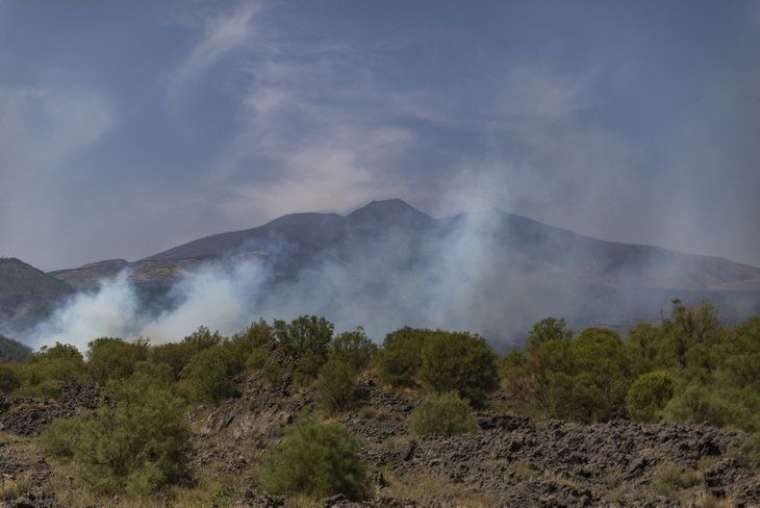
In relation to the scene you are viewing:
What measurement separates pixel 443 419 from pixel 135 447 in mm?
11311

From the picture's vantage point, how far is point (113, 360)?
43.7 metres

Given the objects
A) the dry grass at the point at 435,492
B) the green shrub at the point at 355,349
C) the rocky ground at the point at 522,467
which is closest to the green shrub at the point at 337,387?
the green shrub at the point at 355,349

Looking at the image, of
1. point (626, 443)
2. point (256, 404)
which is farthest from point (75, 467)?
point (256, 404)

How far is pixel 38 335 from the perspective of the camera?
152 meters

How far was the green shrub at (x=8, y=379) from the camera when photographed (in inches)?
1542

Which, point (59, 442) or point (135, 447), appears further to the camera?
point (59, 442)

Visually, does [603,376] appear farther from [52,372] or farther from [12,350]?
[12,350]

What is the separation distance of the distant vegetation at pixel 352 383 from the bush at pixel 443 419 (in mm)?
52

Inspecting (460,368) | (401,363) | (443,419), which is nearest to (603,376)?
(460,368)

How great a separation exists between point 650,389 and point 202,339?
32055mm

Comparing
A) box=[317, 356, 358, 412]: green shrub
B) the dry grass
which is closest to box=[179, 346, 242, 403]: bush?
box=[317, 356, 358, 412]: green shrub

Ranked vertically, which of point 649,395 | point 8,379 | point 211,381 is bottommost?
point 649,395

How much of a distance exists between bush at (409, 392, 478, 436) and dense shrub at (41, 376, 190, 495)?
951 centimetres

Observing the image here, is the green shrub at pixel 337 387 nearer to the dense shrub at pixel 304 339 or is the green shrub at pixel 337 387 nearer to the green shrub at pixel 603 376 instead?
the dense shrub at pixel 304 339
